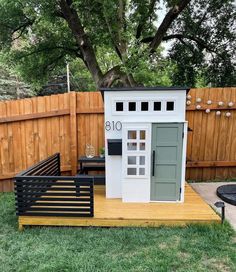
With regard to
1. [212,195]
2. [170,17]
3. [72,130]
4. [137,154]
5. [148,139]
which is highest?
[170,17]

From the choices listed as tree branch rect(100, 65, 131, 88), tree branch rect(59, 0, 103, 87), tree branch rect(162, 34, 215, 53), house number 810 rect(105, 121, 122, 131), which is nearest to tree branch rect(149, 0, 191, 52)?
tree branch rect(100, 65, 131, 88)

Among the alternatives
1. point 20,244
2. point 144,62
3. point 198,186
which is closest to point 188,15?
point 144,62

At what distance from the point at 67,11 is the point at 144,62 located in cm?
264

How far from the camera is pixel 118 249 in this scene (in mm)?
3080

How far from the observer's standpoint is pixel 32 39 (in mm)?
9562

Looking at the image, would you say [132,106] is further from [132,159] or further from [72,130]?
[72,130]

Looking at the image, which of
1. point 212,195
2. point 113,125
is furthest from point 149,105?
point 212,195

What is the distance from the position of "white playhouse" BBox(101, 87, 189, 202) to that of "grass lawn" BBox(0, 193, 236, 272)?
2.41 ft

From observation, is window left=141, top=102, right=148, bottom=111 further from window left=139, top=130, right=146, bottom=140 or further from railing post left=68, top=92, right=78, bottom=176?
railing post left=68, top=92, right=78, bottom=176

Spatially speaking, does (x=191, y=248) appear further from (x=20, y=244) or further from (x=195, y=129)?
(x=195, y=129)

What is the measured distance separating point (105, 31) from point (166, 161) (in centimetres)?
465

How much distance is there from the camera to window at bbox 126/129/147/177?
4.06 m

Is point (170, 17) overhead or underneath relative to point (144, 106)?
overhead

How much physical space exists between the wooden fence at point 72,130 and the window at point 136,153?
1479 mm
